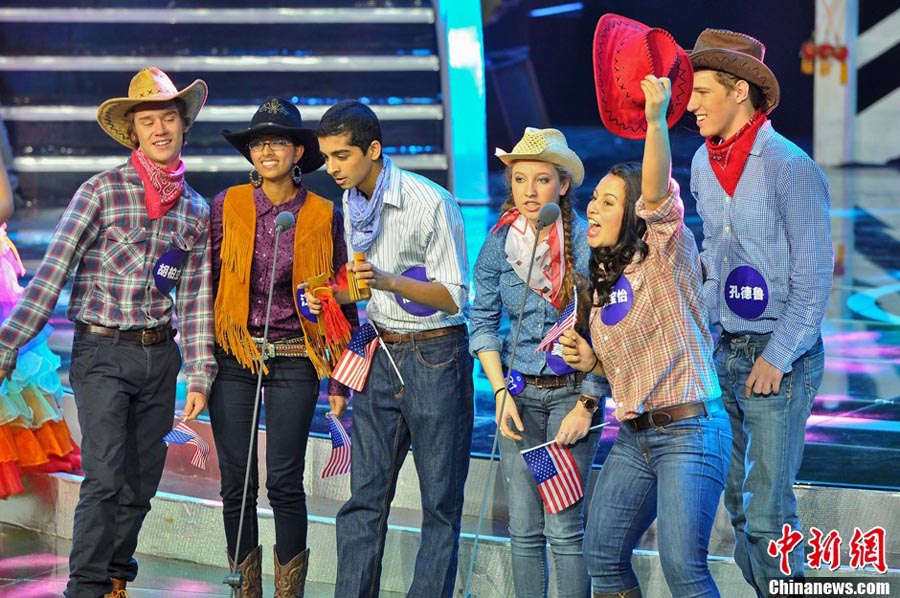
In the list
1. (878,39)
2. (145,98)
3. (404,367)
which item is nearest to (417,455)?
(404,367)

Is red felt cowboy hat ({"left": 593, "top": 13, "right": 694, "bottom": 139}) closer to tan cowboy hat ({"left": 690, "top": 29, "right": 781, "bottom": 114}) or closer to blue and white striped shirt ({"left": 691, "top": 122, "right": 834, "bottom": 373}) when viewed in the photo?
tan cowboy hat ({"left": 690, "top": 29, "right": 781, "bottom": 114})

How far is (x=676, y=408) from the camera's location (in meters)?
3.35

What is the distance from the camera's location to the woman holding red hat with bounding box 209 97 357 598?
4.05m

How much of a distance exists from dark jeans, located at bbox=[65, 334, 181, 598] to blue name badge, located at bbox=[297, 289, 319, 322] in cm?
46

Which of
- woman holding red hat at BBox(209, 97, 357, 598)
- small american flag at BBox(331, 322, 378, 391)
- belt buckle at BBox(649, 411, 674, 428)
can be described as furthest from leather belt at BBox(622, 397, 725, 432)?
woman holding red hat at BBox(209, 97, 357, 598)

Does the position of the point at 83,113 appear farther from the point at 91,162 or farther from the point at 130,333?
the point at 130,333

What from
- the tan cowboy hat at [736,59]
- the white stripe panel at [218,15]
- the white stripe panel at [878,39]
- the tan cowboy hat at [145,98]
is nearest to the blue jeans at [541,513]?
the tan cowboy hat at [736,59]

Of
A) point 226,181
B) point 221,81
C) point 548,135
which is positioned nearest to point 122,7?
Answer: point 221,81

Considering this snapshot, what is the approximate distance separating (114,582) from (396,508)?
1.12m

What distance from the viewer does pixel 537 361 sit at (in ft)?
12.3

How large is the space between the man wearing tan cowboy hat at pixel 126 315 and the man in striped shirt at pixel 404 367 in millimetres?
564

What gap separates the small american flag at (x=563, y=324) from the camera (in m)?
3.65

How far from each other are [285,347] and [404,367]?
420mm

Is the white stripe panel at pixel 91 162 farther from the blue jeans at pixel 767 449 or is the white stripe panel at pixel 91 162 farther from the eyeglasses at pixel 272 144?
the blue jeans at pixel 767 449
